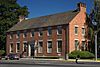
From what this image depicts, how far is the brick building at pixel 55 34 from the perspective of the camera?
59.5 metres

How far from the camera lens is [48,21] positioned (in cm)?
6569

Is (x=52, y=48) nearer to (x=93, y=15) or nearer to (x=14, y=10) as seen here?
(x=93, y=15)

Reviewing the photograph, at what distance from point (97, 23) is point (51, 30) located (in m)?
9.77

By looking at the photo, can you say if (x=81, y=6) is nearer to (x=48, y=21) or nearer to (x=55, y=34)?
(x=55, y=34)

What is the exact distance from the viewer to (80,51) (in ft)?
188

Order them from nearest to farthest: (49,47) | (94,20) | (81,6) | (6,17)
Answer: (81,6)
(94,20)
(49,47)
(6,17)

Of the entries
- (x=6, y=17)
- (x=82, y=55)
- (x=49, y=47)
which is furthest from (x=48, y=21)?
(x=6, y=17)

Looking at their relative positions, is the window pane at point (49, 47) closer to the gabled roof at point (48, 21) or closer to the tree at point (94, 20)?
Answer: the gabled roof at point (48, 21)

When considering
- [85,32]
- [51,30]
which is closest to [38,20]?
[51,30]

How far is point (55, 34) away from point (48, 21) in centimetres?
534

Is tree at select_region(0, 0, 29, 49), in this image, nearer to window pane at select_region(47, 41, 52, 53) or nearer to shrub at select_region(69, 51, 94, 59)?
window pane at select_region(47, 41, 52, 53)

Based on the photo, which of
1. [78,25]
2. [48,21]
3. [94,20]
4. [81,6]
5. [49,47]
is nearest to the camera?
[78,25]

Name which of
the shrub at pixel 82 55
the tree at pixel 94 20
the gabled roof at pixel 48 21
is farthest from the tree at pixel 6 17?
the shrub at pixel 82 55

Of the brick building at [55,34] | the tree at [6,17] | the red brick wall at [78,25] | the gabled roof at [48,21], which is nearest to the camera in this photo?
the red brick wall at [78,25]
